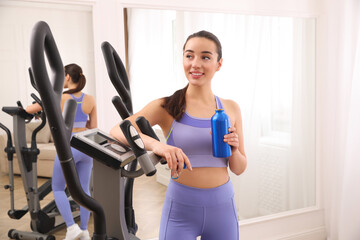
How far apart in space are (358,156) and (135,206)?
5.84ft

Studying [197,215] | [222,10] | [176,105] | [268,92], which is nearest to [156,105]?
[176,105]

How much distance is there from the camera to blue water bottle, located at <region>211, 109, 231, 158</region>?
1.20 meters

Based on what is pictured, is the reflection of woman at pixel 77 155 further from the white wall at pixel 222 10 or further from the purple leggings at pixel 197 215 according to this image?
the purple leggings at pixel 197 215

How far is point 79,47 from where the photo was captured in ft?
6.71

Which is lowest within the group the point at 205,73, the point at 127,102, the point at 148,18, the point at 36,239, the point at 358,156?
the point at 36,239

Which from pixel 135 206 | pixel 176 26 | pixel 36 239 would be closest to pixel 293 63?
pixel 176 26

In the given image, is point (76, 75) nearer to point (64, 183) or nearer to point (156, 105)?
point (64, 183)

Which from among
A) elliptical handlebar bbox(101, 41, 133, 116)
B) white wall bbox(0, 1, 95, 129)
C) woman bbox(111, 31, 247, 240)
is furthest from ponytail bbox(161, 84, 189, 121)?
white wall bbox(0, 1, 95, 129)

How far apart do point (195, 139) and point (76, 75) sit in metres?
1.06

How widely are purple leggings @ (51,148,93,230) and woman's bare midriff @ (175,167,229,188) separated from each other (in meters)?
0.81

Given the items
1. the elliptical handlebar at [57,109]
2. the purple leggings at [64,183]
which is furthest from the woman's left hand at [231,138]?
the purple leggings at [64,183]

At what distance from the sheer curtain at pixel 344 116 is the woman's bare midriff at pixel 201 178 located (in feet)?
5.61

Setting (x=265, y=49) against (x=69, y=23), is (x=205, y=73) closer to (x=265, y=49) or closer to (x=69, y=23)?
(x=69, y=23)

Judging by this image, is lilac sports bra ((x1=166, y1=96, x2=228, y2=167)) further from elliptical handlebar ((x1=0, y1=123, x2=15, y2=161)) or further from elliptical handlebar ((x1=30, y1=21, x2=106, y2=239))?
elliptical handlebar ((x1=0, y1=123, x2=15, y2=161))
